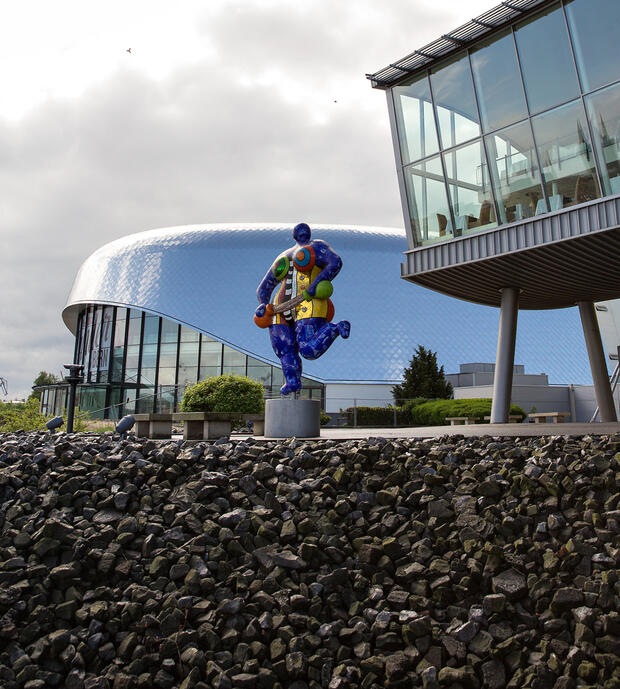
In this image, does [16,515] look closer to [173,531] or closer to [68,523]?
[68,523]

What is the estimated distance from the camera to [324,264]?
10.5 m

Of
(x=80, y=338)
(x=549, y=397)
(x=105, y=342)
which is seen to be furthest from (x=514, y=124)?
(x=80, y=338)

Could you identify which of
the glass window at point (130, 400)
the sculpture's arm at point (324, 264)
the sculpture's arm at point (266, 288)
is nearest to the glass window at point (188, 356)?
the glass window at point (130, 400)

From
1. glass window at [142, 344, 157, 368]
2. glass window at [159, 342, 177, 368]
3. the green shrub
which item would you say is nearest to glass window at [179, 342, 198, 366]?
glass window at [159, 342, 177, 368]

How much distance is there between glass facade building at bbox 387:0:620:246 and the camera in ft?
41.3

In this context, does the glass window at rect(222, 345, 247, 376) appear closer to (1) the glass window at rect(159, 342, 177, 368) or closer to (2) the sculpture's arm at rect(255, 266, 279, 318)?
(1) the glass window at rect(159, 342, 177, 368)

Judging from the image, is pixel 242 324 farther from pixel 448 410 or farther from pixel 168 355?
pixel 448 410

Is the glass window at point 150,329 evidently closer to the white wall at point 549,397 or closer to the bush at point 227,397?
the white wall at point 549,397

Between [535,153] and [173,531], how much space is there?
11.7 m

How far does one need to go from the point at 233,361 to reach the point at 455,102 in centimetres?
2362

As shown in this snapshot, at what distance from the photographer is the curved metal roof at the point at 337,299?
118ft

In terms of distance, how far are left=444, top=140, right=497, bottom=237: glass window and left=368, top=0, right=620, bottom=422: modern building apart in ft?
0.08

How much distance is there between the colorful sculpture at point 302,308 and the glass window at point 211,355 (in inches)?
997

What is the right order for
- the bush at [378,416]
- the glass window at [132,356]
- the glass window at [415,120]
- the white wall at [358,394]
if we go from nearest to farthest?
the glass window at [415,120] → the bush at [378,416] → the white wall at [358,394] → the glass window at [132,356]
